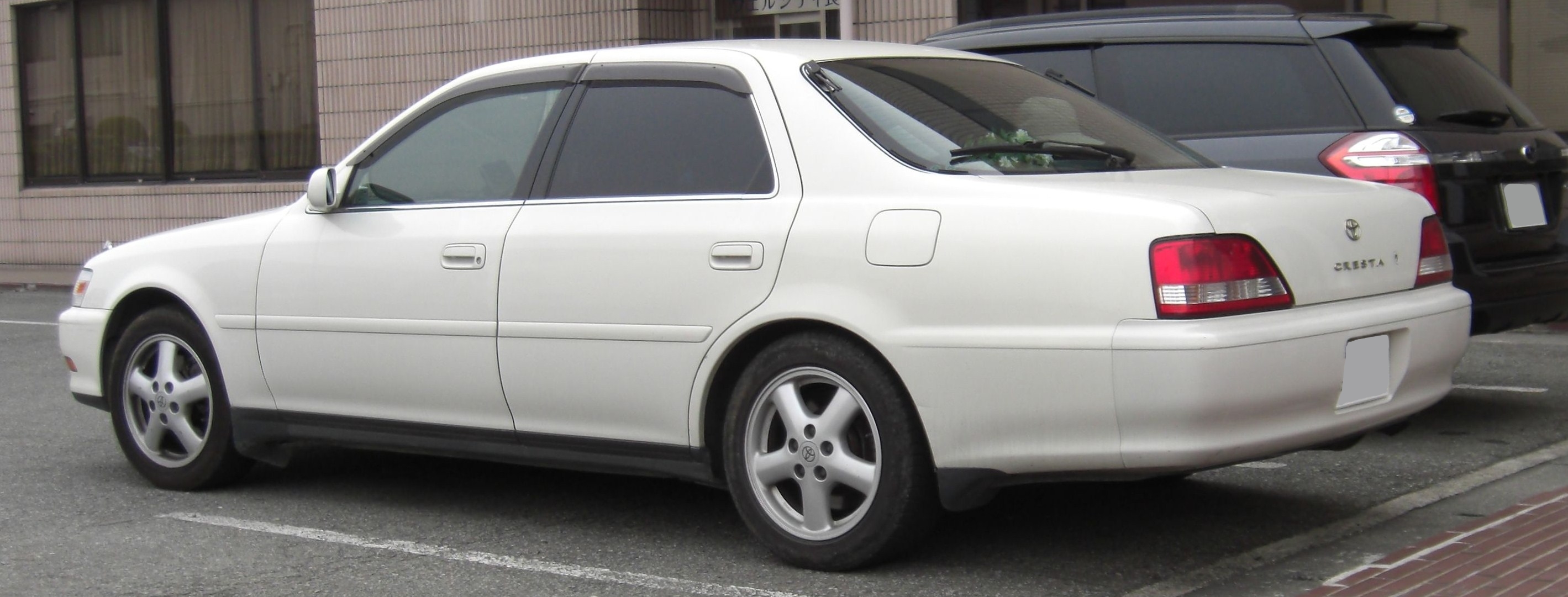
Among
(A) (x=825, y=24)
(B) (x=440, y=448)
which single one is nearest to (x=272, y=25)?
(A) (x=825, y=24)

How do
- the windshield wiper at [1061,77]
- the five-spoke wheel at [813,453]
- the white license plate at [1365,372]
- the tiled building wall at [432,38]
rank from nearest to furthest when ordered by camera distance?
the white license plate at [1365,372]
the five-spoke wheel at [813,453]
the windshield wiper at [1061,77]
the tiled building wall at [432,38]

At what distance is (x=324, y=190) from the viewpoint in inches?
213

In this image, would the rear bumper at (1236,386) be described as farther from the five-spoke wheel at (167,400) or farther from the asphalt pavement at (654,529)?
the five-spoke wheel at (167,400)

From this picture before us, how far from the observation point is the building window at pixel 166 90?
58.4ft

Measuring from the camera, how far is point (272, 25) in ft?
58.7

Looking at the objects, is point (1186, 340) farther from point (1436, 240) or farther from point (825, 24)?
point (825, 24)

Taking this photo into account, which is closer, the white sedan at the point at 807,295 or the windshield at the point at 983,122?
the white sedan at the point at 807,295

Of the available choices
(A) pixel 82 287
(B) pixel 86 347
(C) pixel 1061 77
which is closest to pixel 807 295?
(C) pixel 1061 77

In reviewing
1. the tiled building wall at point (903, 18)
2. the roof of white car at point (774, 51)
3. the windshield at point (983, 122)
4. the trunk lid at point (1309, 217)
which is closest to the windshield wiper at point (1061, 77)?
the roof of white car at point (774, 51)

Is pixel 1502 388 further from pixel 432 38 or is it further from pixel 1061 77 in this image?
pixel 432 38

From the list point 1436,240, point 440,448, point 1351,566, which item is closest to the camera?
point 1351,566

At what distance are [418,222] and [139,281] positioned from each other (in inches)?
52.0

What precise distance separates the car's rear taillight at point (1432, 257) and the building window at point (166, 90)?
14.3 m

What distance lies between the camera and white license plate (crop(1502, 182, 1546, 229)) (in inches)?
252
